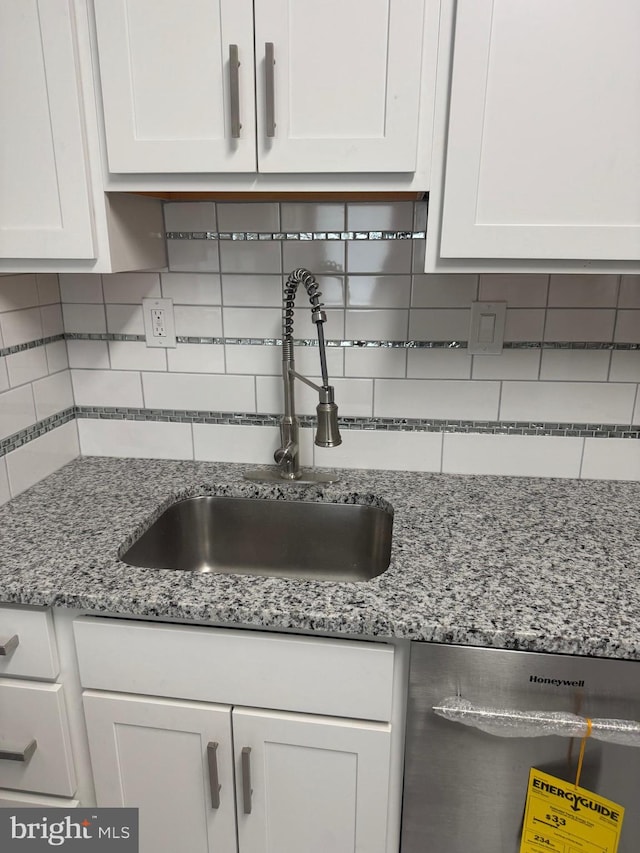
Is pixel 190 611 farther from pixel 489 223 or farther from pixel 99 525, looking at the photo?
pixel 489 223

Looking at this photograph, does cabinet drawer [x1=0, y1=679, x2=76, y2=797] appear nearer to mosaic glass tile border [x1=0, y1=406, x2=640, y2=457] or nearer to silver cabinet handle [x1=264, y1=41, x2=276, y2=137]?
mosaic glass tile border [x1=0, y1=406, x2=640, y2=457]

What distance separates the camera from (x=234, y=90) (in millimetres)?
930

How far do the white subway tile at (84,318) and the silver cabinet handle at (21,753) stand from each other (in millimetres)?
894

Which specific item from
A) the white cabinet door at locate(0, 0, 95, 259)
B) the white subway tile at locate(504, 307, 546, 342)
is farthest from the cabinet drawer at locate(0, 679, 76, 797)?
the white subway tile at locate(504, 307, 546, 342)

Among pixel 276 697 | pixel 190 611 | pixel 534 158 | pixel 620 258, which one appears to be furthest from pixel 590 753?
pixel 534 158

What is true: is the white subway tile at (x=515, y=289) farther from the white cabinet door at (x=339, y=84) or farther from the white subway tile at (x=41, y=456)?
the white subway tile at (x=41, y=456)

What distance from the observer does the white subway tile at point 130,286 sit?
1.36m

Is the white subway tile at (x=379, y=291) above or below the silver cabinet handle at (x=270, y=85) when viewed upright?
below

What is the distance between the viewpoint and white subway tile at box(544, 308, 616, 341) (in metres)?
1.25

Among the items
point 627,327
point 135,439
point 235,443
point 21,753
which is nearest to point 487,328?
point 627,327

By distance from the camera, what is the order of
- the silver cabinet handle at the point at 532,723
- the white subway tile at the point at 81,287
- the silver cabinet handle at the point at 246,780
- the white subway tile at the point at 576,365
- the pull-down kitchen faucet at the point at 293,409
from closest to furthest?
the silver cabinet handle at the point at 532,723
the silver cabinet handle at the point at 246,780
the pull-down kitchen faucet at the point at 293,409
the white subway tile at the point at 576,365
the white subway tile at the point at 81,287

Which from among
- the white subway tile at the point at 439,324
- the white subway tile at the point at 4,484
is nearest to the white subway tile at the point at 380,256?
the white subway tile at the point at 439,324

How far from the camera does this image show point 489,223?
96 centimetres

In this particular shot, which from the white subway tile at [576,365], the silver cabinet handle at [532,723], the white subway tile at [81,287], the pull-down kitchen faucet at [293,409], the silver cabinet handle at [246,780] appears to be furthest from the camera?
the white subway tile at [81,287]
